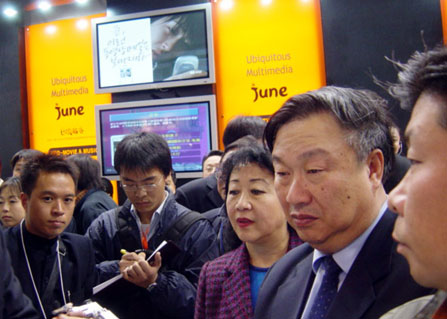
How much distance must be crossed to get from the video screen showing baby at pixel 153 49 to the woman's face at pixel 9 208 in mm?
2451

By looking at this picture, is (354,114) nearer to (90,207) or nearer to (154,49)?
(90,207)

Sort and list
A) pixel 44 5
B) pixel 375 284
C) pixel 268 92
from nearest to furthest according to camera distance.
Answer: pixel 375 284 < pixel 268 92 < pixel 44 5

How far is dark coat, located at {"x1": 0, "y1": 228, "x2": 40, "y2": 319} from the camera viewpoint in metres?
1.66

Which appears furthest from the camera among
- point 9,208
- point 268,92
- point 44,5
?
point 44,5

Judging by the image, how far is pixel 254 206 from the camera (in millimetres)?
1750

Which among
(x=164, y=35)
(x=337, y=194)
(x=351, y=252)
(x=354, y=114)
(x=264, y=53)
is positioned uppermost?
(x=164, y=35)

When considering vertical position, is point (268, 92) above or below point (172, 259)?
above

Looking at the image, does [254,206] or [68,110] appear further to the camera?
[68,110]

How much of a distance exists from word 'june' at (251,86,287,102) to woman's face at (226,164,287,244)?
140 inches

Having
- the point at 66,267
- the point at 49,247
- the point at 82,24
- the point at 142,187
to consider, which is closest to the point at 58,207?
the point at 49,247

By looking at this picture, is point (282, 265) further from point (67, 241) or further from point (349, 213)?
point (67, 241)

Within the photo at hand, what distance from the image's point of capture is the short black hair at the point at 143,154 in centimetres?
236

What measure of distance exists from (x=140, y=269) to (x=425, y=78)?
1.50 metres

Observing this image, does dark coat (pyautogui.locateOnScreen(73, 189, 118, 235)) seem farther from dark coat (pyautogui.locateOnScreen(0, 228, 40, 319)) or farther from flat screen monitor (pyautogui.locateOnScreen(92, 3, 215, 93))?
Answer: flat screen monitor (pyautogui.locateOnScreen(92, 3, 215, 93))
